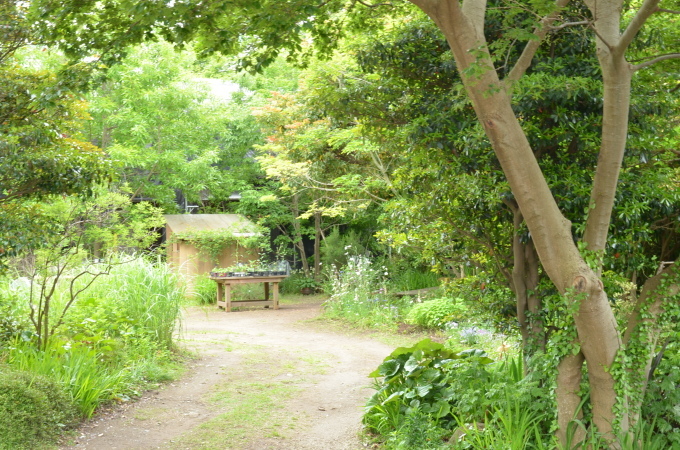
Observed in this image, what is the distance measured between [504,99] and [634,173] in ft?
5.33

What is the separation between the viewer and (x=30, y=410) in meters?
5.02

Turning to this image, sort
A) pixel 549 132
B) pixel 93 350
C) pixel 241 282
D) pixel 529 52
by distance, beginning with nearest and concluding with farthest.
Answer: pixel 529 52, pixel 549 132, pixel 93 350, pixel 241 282

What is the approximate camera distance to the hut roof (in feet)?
56.3

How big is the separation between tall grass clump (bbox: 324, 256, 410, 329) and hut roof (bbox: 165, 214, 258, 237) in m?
3.76

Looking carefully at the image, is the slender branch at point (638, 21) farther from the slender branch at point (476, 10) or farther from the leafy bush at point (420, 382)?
the leafy bush at point (420, 382)

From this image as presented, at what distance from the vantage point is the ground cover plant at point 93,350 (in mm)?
5125

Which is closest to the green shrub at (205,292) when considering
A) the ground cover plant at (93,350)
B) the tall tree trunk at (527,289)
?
the ground cover plant at (93,350)

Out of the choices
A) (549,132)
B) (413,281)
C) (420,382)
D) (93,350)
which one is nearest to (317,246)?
(413,281)

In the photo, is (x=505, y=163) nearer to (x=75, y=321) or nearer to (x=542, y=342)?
(x=542, y=342)

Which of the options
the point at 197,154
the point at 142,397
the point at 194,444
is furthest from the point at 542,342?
the point at 197,154

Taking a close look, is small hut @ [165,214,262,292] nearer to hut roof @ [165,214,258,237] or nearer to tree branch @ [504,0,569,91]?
hut roof @ [165,214,258,237]

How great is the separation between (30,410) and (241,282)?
31.7 ft

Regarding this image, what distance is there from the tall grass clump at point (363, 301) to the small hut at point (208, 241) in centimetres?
370

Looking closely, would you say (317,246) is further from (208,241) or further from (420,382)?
(420,382)
